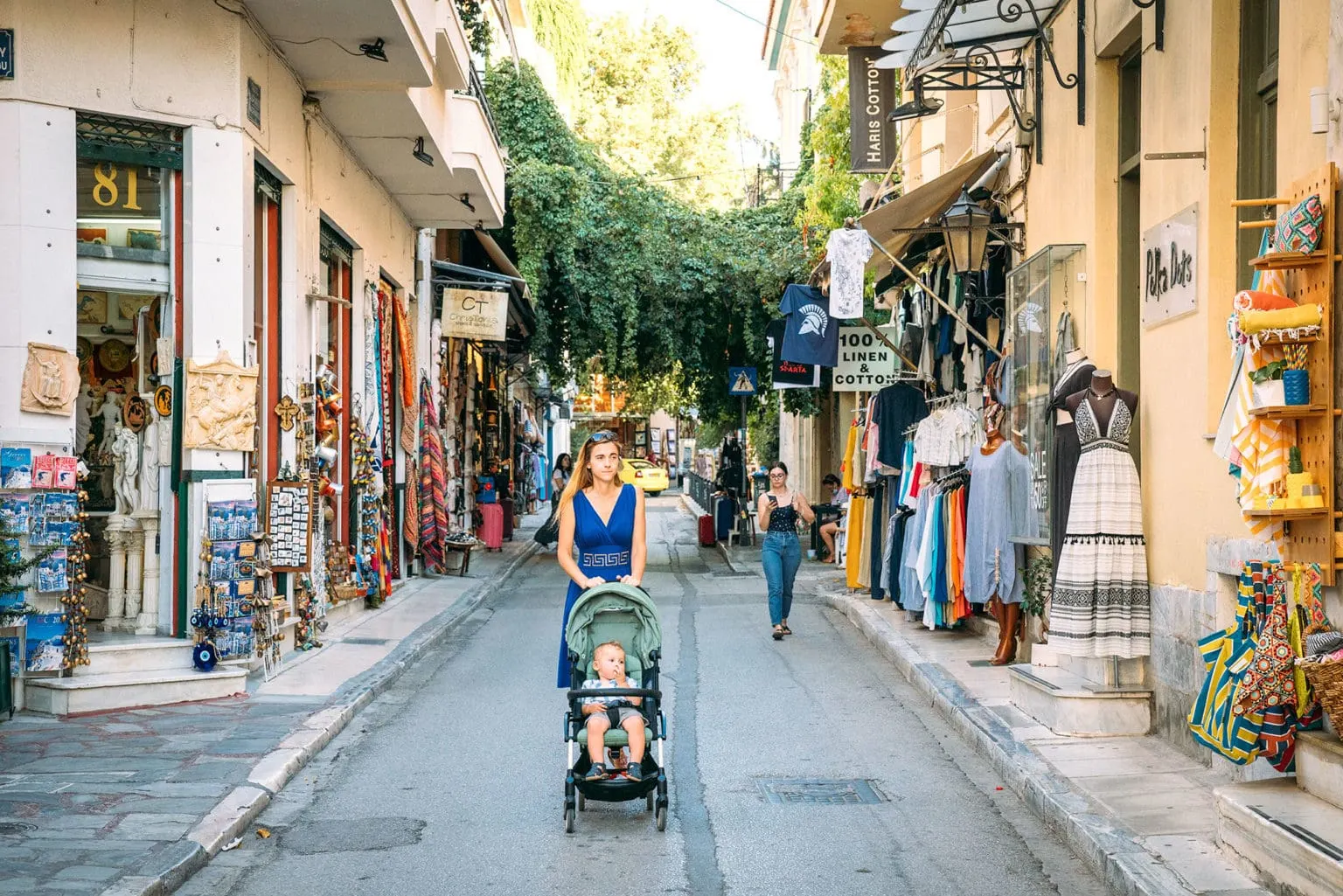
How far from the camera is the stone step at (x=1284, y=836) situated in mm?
4957

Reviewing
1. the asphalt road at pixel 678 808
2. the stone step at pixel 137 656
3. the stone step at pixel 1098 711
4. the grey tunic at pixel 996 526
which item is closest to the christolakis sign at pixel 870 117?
the grey tunic at pixel 996 526

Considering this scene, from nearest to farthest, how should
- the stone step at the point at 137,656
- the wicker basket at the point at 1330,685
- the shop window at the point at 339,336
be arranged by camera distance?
the wicker basket at the point at 1330,685, the stone step at the point at 137,656, the shop window at the point at 339,336

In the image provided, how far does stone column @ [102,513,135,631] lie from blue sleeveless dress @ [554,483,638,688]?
5.12m

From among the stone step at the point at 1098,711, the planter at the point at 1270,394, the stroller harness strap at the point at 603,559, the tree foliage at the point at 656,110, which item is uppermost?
the tree foliage at the point at 656,110

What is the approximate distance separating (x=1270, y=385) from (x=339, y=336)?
1168cm

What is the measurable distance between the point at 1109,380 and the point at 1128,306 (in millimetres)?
1267

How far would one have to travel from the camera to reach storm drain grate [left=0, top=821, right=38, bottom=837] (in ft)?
20.8

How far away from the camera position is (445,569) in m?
21.8

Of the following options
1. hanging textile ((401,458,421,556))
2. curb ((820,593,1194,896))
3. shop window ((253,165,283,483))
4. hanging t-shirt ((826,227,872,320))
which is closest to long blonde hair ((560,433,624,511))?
curb ((820,593,1194,896))

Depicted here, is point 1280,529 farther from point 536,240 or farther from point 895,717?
point 536,240

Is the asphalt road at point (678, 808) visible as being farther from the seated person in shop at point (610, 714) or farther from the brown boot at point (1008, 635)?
the brown boot at point (1008, 635)

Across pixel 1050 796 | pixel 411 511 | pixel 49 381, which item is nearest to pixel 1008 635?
pixel 1050 796

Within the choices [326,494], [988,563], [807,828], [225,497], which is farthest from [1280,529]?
[326,494]

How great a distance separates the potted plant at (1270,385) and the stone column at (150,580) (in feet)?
27.4
